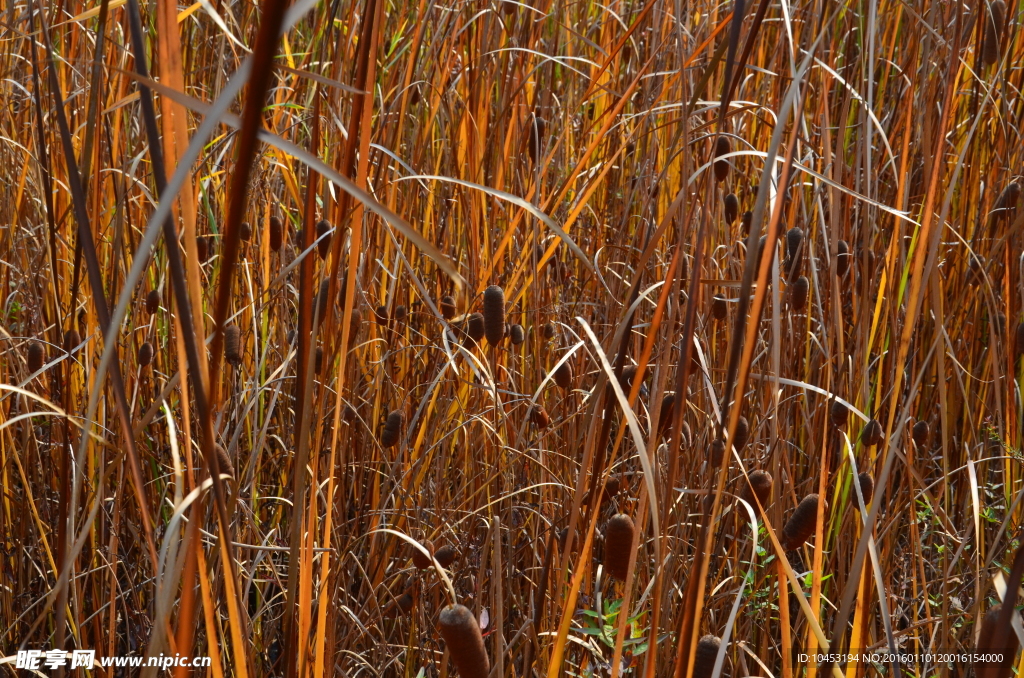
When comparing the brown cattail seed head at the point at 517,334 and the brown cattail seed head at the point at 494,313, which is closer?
the brown cattail seed head at the point at 494,313

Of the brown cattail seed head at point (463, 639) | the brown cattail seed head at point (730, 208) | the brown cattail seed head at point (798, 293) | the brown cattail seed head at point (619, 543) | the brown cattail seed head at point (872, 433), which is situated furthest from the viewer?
the brown cattail seed head at point (730, 208)

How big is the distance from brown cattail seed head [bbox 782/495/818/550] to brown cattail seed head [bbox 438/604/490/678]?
36cm

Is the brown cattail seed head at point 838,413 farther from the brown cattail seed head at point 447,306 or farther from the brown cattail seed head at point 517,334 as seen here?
the brown cattail seed head at point 447,306

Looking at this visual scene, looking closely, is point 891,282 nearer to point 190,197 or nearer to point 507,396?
point 507,396

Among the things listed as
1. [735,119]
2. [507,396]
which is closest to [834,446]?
[507,396]

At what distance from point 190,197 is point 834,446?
3.65 feet

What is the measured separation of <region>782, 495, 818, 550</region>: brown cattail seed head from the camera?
2.61 feet

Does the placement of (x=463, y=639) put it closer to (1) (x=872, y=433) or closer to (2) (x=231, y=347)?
(1) (x=872, y=433)

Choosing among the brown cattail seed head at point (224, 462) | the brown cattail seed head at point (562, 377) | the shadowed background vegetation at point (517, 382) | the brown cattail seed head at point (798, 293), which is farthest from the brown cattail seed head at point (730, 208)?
the brown cattail seed head at point (224, 462)

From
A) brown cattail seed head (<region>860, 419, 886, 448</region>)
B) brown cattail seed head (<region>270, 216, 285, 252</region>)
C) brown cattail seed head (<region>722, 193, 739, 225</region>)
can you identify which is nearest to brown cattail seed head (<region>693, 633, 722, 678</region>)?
brown cattail seed head (<region>860, 419, 886, 448</region>)

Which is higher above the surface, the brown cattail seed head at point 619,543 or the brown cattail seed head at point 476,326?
the brown cattail seed head at point 476,326

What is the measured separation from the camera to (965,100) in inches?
69.3

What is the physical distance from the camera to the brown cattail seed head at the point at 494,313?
921 mm

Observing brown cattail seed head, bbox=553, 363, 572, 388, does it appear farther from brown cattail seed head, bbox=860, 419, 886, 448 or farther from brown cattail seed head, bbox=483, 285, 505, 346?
brown cattail seed head, bbox=860, 419, 886, 448
